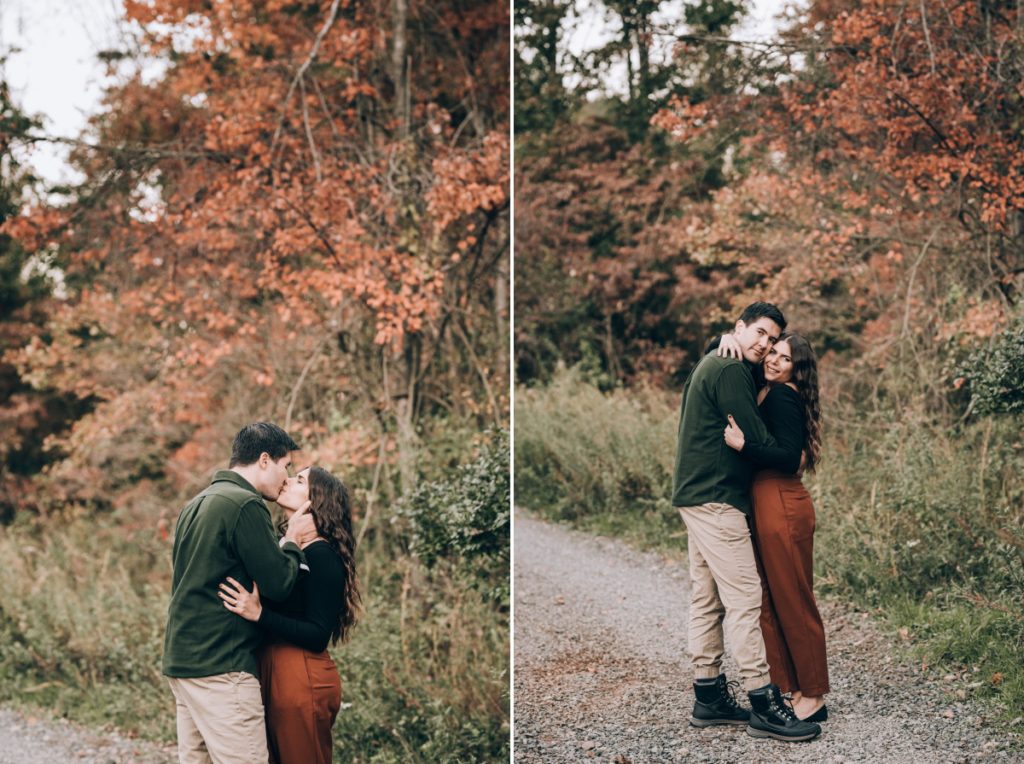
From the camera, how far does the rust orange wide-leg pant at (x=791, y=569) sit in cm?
445

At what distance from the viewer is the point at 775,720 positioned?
4371 mm

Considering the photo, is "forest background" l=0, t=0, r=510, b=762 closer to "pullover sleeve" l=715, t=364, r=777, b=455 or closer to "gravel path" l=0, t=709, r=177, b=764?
"gravel path" l=0, t=709, r=177, b=764

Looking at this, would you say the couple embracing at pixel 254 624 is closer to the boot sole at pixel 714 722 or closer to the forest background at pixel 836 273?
the boot sole at pixel 714 722

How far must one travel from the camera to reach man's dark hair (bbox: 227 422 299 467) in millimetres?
3801

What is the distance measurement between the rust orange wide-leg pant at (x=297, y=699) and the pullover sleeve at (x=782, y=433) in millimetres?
1998

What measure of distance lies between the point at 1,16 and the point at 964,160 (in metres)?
10.4

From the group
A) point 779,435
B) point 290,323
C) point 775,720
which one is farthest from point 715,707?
point 290,323

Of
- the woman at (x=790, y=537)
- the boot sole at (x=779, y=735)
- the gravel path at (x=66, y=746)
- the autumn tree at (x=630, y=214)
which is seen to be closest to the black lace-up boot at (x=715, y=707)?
the boot sole at (x=779, y=735)

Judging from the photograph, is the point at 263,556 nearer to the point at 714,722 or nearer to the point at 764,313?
the point at 714,722

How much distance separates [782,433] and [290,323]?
6.68m

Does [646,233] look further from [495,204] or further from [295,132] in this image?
[295,132]

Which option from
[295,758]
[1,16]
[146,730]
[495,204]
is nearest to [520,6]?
[495,204]

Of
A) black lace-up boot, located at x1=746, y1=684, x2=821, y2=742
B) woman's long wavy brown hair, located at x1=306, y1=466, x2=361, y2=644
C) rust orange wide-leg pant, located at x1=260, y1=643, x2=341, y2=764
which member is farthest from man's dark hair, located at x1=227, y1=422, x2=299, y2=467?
black lace-up boot, located at x1=746, y1=684, x2=821, y2=742

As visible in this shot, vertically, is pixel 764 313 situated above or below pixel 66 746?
above
